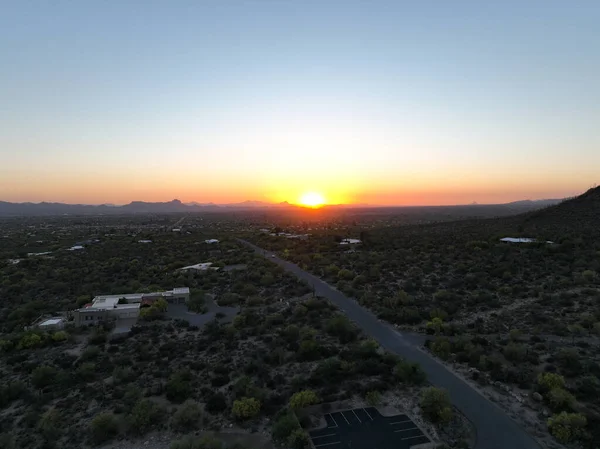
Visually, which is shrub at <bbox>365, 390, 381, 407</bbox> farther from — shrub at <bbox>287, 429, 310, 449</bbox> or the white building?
the white building

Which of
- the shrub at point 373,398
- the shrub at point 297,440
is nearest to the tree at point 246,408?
the shrub at point 297,440

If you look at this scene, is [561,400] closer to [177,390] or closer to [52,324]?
[177,390]

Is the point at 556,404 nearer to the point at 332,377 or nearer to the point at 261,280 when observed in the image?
the point at 332,377

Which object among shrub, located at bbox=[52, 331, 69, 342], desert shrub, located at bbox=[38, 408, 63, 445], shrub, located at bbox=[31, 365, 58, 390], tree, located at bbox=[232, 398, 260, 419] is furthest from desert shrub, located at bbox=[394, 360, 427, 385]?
shrub, located at bbox=[52, 331, 69, 342]

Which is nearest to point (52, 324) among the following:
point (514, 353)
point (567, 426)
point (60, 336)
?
point (60, 336)

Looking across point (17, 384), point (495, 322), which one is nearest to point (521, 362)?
point (495, 322)

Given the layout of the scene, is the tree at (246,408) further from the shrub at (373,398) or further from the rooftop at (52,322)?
the rooftop at (52,322)
